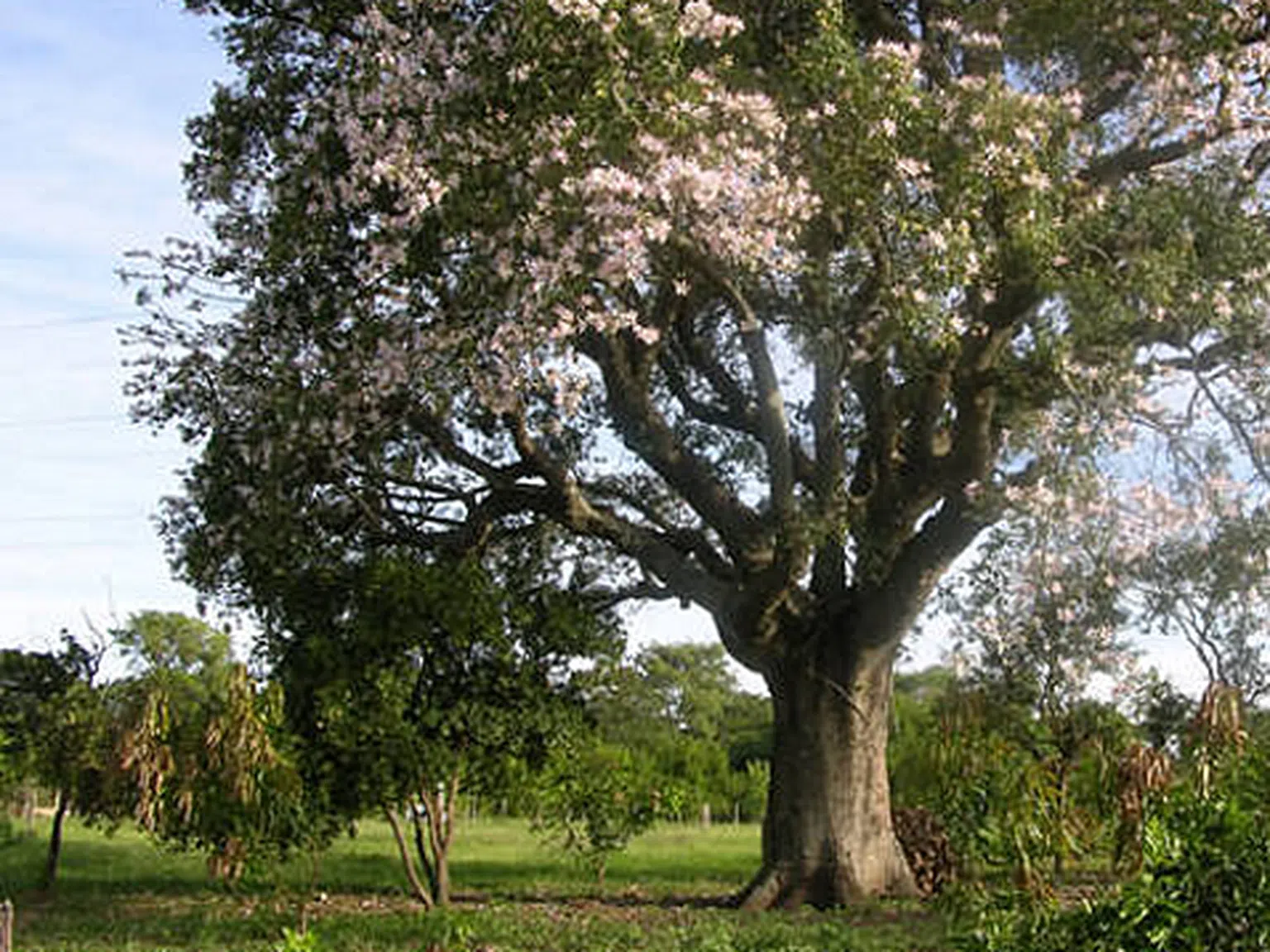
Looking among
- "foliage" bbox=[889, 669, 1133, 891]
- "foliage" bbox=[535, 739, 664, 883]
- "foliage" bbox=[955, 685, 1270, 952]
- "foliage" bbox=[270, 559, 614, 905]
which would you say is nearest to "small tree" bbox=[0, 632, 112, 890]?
"foliage" bbox=[270, 559, 614, 905]

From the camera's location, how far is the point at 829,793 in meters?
14.7

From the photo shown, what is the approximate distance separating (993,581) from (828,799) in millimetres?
2751

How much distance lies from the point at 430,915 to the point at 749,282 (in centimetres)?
609

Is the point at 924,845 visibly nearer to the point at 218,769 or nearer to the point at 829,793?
the point at 829,793

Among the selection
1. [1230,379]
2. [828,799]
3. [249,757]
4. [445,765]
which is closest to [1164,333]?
[1230,379]

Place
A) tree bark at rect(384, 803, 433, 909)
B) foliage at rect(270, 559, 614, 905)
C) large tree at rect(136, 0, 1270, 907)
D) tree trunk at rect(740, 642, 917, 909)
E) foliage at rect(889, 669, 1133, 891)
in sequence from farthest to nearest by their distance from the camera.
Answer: tree trunk at rect(740, 642, 917, 909)
tree bark at rect(384, 803, 433, 909)
foliage at rect(270, 559, 614, 905)
large tree at rect(136, 0, 1270, 907)
foliage at rect(889, 669, 1133, 891)

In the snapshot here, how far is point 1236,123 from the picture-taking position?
11.2 metres

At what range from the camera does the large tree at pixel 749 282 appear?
9.98m

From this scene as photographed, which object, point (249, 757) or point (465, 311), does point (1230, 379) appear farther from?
point (249, 757)

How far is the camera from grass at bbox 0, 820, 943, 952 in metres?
10.7

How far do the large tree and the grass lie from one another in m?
2.09

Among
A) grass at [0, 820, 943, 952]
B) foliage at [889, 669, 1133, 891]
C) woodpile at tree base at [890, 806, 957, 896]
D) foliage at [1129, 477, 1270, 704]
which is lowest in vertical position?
grass at [0, 820, 943, 952]

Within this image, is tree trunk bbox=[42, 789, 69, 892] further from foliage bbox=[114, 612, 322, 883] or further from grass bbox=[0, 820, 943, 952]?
foliage bbox=[114, 612, 322, 883]

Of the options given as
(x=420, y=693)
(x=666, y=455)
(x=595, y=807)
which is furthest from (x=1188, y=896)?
(x=595, y=807)
